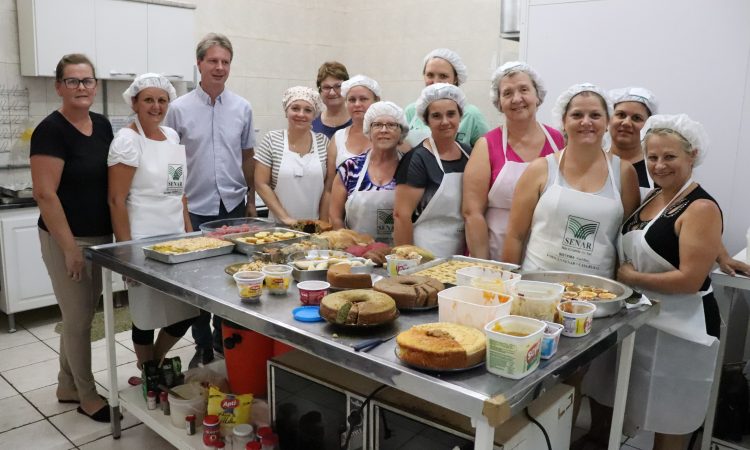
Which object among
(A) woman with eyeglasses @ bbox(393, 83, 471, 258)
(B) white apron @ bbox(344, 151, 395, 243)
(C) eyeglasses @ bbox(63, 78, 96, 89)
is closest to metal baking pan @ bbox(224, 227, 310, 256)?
(B) white apron @ bbox(344, 151, 395, 243)

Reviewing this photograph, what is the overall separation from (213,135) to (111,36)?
1.66 meters

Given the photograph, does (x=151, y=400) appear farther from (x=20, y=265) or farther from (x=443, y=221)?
(x=20, y=265)

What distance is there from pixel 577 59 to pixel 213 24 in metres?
3.16

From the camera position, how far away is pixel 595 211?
7.22 ft

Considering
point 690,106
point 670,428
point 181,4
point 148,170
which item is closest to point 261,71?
point 181,4

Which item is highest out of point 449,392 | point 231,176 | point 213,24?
point 213,24

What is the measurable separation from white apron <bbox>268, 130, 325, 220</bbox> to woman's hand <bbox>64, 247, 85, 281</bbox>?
37.7 inches

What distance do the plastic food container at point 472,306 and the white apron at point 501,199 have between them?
83 centimetres

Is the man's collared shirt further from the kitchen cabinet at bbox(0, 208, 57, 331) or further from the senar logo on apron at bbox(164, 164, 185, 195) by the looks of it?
the kitchen cabinet at bbox(0, 208, 57, 331)

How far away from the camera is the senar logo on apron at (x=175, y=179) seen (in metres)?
2.77

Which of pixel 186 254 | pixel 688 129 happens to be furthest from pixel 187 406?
pixel 688 129

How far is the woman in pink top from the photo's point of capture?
2.54m

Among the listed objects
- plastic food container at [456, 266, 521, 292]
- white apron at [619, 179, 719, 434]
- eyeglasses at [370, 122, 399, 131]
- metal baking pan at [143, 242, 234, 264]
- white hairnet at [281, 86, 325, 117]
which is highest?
white hairnet at [281, 86, 325, 117]

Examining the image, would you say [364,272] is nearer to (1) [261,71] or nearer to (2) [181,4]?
(2) [181,4]
